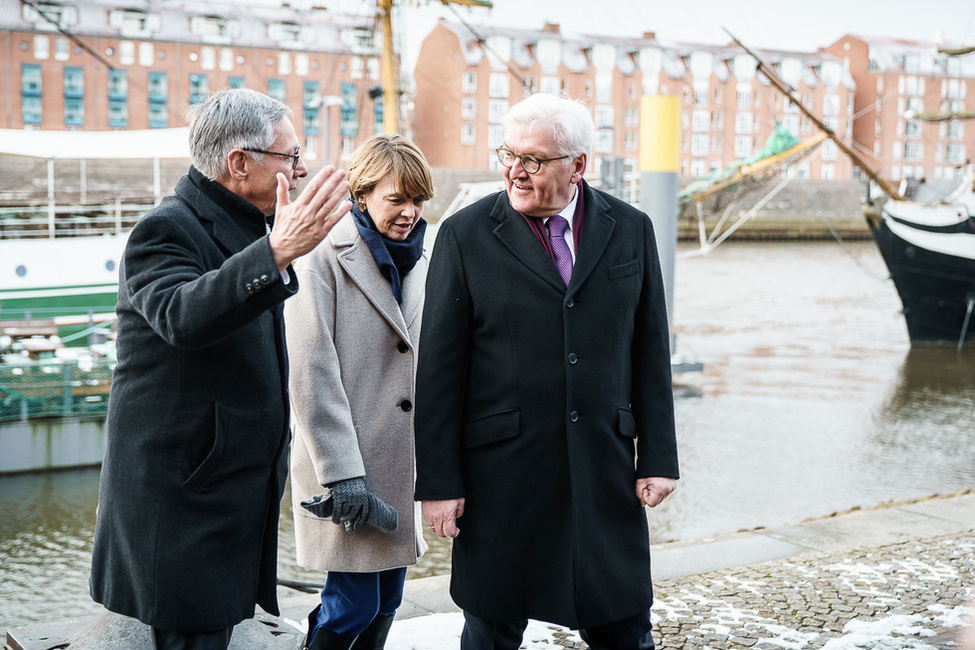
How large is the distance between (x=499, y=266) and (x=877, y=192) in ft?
70.9

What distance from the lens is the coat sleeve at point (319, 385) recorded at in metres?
2.80

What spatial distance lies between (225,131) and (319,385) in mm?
777

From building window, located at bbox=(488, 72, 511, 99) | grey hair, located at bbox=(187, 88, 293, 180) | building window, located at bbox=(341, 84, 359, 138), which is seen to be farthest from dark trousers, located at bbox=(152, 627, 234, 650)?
building window, located at bbox=(488, 72, 511, 99)

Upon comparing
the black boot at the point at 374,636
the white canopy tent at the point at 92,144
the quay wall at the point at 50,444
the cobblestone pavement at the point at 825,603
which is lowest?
the quay wall at the point at 50,444

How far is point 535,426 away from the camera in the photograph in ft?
8.67

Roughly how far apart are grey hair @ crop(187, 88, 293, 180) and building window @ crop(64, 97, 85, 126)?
202 ft

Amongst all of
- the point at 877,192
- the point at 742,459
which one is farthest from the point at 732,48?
the point at 742,459

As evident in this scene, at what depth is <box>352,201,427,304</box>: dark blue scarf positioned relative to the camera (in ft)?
9.85

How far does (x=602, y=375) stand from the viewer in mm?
2648

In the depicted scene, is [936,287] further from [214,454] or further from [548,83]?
[548,83]

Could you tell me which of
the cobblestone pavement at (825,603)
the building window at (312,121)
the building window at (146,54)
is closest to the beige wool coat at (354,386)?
the cobblestone pavement at (825,603)

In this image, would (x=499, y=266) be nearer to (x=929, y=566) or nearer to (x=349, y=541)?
(x=349, y=541)

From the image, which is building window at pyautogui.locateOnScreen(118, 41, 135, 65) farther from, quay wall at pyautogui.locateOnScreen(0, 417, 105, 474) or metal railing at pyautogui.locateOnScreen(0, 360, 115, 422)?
quay wall at pyautogui.locateOnScreen(0, 417, 105, 474)

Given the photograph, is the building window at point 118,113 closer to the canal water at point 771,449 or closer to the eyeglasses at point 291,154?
the canal water at point 771,449
